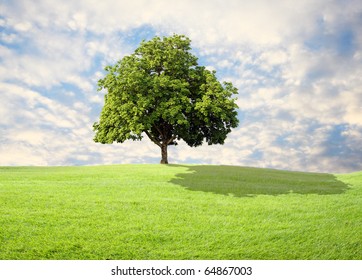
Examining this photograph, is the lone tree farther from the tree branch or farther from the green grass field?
the green grass field

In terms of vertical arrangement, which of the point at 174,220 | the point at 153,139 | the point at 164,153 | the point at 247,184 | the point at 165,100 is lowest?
the point at 174,220

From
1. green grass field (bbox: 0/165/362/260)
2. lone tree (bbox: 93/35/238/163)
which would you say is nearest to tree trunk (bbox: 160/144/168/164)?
lone tree (bbox: 93/35/238/163)

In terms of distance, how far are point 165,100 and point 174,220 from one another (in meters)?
22.9

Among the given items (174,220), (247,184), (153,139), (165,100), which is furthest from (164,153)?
(174,220)

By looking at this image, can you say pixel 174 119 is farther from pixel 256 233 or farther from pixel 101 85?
pixel 256 233

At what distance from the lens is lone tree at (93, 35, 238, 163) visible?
36.1 m

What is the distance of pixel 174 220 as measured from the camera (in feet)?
49.0

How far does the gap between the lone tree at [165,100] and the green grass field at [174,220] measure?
1273 centimetres

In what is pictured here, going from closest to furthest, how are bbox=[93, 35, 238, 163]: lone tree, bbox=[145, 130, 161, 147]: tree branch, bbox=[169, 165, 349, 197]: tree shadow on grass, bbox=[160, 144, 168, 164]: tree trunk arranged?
bbox=[169, 165, 349, 197]: tree shadow on grass → bbox=[93, 35, 238, 163]: lone tree → bbox=[160, 144, 168, 164]: tree trunk → bbox=[145, 130, 161, 147]: tree branch

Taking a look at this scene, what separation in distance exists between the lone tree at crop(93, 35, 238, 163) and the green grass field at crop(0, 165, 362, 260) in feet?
41.8

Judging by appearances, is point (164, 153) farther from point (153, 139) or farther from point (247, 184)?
point (247, 184)

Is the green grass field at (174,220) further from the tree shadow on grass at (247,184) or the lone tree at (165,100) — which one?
the lone tree at (165,100)

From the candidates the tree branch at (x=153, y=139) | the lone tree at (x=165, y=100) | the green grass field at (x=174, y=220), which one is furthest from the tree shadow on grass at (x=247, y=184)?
the tree branch at (x=153, y=139)
